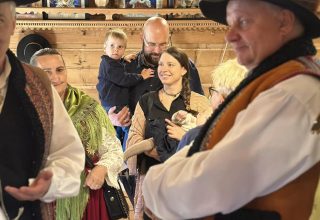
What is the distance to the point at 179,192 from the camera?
0.95m

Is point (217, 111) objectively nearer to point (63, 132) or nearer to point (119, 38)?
point (63, 132)

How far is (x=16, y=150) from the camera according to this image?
4.10 ft

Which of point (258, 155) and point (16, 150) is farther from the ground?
point (258, 155)

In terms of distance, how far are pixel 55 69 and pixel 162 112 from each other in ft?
2.06

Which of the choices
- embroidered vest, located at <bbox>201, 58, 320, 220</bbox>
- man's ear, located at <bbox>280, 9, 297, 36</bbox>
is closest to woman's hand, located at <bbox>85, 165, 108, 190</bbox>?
embroidered vest, located at <bbox>201, 58, 320, 220</bbox>

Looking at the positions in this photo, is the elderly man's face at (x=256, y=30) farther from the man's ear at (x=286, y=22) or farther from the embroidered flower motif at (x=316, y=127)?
the embroidered flower motif at (x=316, y=127)

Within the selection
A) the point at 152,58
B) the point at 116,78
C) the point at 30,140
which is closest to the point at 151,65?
the point at 152,58

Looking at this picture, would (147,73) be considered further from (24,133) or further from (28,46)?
(24,133)

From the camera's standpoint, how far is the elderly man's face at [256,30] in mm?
1021

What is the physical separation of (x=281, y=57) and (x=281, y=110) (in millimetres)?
161

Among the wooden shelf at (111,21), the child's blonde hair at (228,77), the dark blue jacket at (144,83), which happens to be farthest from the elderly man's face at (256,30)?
the wooden shelf at (111,21)

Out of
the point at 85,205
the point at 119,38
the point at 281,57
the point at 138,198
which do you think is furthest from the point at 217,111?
the point at 119,38

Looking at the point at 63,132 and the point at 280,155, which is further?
the point at 63,132

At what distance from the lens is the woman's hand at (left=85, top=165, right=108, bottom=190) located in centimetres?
198
